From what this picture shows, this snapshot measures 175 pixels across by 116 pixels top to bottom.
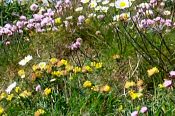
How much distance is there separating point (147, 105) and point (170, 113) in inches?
8.6

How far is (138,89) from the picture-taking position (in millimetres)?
3764

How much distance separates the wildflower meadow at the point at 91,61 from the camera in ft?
12.4

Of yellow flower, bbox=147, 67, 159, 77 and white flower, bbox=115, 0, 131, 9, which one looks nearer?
yellow flower, bbox=147, 67, 159, 77

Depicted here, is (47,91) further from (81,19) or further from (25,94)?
(81,19)

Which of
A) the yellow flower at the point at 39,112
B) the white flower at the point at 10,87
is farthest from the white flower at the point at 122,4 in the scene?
the yellow flower at the point at 39,112

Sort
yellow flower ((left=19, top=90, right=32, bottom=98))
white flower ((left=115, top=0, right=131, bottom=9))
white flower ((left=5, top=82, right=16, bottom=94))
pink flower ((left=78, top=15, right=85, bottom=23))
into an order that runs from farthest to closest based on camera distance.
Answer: pink flower ((left=78, top=15, right=85, bottom=23)), white flower ((left=115, top=0, right=131, bottom=9)), white flower ((left=5, top=82, right=16, bottom=94)), yellow flower ((left=19, top=90, right=32, bottom=98))

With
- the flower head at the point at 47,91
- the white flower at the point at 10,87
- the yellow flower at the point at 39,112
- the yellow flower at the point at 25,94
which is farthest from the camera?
the white flower at the point at 10,87

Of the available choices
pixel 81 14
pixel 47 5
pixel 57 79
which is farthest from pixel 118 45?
pixel 47 5

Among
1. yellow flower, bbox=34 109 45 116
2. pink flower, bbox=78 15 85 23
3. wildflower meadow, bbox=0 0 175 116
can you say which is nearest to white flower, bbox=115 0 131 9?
wildflower meadow, bbox=0 0 175 116

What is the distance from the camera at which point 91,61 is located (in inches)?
181

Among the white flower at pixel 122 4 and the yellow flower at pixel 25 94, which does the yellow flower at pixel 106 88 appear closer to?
the yellow flower at pixel 25 94

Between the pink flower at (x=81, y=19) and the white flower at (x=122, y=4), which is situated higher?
the white flower at (x=122, y=4)

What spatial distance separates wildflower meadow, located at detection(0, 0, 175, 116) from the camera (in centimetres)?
378

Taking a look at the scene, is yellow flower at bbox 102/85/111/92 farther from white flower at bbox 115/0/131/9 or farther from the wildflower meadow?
white flower at bbox 115/0/131/9
